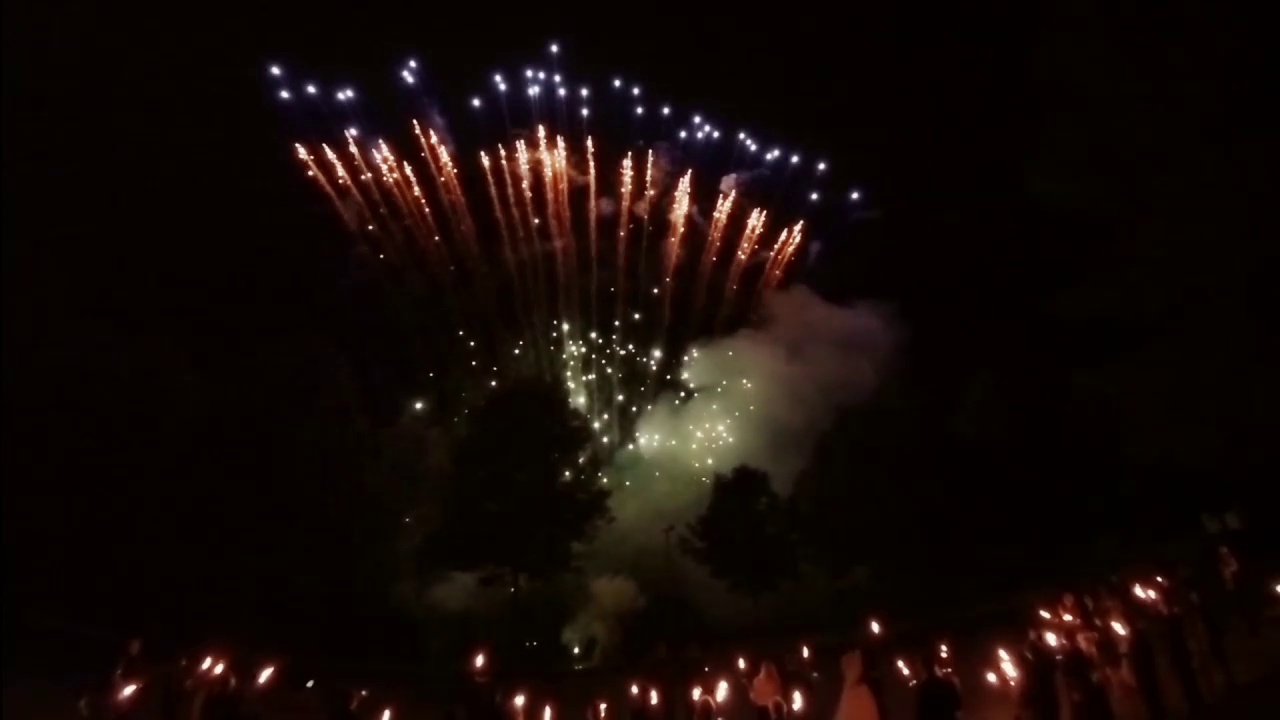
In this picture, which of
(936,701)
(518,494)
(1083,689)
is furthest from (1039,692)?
(518,494)

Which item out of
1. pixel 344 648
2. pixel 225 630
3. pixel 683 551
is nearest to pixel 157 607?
pixel 225 630

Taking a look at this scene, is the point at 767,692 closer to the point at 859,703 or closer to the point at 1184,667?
the point at 859,703

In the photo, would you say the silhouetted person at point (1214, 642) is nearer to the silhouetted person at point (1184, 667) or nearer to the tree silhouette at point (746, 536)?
the silhouetted person at point (1184, 667)

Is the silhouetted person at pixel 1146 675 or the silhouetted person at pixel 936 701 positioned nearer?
the silhouetted person at pixel 936 701

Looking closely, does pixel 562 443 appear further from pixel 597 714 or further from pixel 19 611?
pixel 19 611

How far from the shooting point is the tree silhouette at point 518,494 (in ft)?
84.1

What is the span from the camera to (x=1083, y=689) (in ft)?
31.7

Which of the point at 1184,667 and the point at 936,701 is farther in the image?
the point at 1184,667

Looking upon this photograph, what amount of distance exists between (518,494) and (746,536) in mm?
6011

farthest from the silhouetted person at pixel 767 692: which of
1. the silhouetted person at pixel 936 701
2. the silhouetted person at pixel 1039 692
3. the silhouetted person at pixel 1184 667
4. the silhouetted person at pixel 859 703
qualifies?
the silhouetted person at pixel 1184 667

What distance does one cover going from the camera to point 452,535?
2577cm

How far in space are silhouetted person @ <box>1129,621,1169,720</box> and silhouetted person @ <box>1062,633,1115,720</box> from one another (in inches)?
33.6

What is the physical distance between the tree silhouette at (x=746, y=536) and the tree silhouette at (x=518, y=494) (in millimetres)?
2872

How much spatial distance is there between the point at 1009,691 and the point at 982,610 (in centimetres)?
453
